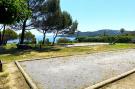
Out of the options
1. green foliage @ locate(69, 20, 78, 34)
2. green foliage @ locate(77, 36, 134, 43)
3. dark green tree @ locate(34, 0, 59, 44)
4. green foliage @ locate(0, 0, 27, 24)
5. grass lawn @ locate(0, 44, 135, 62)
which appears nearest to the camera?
green foliage @ locate(0, 0, 27, 24)

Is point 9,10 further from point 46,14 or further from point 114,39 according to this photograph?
point 114,39

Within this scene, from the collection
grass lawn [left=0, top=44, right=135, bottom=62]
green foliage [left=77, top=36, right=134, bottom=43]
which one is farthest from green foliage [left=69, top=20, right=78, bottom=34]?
grass lawn [left=0, top=44, right=135, bottom=62]

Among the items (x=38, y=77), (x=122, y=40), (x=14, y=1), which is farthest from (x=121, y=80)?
(x=122, y=40)

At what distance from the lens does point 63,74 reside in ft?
39.1

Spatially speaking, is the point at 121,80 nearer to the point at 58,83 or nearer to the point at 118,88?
the point at 118,88

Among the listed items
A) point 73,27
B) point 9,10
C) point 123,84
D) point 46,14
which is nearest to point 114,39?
point 73,27

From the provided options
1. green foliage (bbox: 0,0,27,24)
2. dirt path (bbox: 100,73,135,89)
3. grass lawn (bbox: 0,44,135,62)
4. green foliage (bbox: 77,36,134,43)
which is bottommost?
dirt path (bbox: 100,73,135,89)

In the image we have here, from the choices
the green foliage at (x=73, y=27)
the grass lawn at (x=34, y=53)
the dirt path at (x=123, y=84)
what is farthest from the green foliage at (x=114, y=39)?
the dirt path at (x=123, y=84)

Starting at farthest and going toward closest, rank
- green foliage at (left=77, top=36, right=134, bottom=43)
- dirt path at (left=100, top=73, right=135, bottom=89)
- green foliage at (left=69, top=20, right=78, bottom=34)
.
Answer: green foliage at (left=77, top=36, right=134, bottom=43)
green foliage at (left=69, top=20, right=78, bottom=34)
dirt path at (left=100, top=73, right=135, bottom=89)

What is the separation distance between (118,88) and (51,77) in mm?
3479

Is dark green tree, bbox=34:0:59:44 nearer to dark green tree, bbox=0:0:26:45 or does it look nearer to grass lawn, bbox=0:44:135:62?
grass lawn, bbox=0:44:135:62

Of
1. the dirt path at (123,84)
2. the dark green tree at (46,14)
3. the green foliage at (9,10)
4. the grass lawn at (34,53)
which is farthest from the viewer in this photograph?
the dark green tree at (46,14)

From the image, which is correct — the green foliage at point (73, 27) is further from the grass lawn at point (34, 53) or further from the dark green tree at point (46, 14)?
the grass lawn at point (34, 53)

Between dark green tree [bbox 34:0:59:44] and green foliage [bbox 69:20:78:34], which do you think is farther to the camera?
green foliage [bbox 69:20:78:34]
